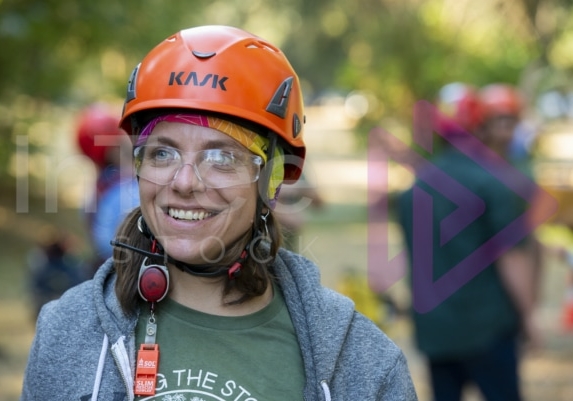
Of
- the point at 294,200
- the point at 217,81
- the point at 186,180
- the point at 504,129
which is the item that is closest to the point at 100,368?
the point at 186,180

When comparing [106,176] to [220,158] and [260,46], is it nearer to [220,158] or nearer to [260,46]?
[260,46]

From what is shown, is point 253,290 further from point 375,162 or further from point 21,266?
point 375,162

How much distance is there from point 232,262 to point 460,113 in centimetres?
340

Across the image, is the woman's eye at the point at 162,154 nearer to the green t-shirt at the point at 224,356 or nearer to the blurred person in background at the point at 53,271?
the green t-shirt at the point at 224,356

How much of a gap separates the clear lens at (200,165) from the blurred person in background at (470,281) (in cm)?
282

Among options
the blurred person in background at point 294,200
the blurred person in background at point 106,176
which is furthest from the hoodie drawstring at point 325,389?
the blurred person in background at point 294,200

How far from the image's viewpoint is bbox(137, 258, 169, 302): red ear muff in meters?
2.34

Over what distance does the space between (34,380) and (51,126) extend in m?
12.1

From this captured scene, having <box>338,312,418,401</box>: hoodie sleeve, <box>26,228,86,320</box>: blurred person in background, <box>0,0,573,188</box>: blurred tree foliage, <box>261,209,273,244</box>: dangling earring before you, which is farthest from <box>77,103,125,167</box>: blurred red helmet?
<box>338,312,418,401</box>: hoodie sleeve

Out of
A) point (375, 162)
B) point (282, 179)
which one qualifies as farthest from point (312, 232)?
point (282, 179)

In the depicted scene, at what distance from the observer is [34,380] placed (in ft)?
7.50

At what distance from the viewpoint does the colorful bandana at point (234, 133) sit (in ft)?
7.97

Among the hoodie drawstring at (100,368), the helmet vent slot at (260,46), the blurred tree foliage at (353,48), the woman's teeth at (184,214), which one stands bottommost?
the hoodie drawstring at (100,368)

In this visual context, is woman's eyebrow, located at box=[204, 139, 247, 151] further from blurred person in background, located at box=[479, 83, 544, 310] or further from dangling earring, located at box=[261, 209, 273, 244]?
blurred person in background, located at box=[479, 83, 544, 310]
